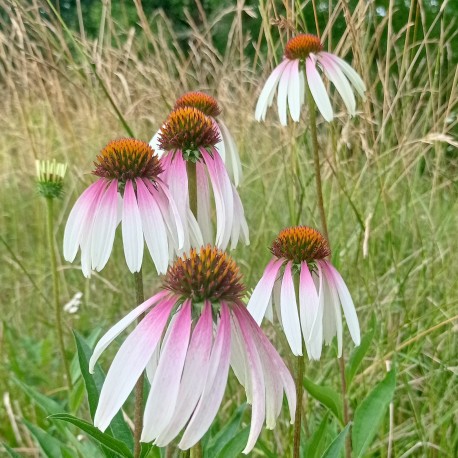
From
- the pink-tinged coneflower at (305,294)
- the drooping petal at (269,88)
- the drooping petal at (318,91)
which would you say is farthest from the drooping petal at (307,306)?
the drooping petal at (269,88)

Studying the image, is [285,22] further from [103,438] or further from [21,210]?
[21,210]

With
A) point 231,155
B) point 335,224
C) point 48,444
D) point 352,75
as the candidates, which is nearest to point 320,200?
point 231,155

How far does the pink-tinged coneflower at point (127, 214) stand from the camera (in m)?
0.56

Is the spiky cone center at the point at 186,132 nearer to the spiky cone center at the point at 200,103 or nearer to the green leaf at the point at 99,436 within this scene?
the spiky cone center at the point at 200,103

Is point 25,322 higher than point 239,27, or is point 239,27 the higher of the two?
point 239,27

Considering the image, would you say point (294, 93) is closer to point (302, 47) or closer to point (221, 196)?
point (302, 47)

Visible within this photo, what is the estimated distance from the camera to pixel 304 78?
1013mm

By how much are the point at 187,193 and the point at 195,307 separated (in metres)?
0.21

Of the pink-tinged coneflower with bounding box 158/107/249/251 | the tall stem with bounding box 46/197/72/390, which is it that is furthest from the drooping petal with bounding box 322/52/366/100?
the tall stem with bounding box 46/197/72/390

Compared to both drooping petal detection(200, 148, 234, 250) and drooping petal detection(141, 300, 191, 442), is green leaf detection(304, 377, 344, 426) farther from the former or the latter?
drooping petal detection(141, 300, 191, 442)

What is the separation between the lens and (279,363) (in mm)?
452

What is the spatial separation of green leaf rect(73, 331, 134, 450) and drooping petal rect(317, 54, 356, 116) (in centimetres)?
53

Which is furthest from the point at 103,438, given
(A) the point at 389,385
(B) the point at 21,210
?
(B) the point at 21,210

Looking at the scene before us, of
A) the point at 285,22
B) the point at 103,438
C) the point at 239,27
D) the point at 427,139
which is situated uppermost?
the point at 239,27
